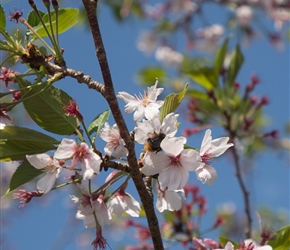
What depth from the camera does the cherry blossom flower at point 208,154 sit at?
1.29 metres

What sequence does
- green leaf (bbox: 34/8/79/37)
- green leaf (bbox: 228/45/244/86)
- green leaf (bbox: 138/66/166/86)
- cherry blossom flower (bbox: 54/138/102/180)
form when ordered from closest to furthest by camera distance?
cherry blossom flower (bbox: 54/138/102/180), green leaf (bbox: 34/8/79/37), green leaf (bbox: 228/45/244/86), green leaf (bbox: 138/66/166/86)

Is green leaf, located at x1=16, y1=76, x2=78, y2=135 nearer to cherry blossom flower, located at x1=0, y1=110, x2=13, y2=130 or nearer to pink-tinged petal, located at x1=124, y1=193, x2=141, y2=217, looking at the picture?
cherry blossom flower, located at x1=0, y1=110, x2=13, y2=130

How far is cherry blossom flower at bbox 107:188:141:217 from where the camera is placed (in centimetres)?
139

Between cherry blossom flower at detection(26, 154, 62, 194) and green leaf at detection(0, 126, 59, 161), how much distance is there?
39 millimetres

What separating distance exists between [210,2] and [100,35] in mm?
3878

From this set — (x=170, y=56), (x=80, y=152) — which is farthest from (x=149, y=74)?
(x=80, y=152)

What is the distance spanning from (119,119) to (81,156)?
12cm

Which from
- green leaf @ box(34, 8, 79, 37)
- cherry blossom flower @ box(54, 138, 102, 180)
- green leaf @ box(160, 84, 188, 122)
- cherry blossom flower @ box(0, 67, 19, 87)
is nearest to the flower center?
cherry blossom flower @ box(54, 138, 102, 180)

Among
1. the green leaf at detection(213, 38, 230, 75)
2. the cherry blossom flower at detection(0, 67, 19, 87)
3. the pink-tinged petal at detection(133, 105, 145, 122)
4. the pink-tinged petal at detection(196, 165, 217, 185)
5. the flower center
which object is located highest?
the green leaf at detection(213, 38, 230, 75)

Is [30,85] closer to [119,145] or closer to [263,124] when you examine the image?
[119,145]

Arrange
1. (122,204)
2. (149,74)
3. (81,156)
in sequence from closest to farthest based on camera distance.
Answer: (81,156)
(122,204)
(149,74)

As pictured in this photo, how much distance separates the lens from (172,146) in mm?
1240

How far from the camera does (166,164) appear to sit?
126 centimetres

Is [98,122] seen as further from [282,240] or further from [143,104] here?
[282,240]
